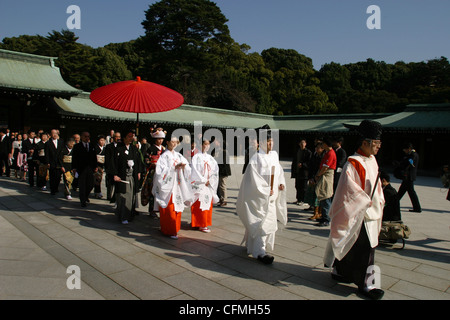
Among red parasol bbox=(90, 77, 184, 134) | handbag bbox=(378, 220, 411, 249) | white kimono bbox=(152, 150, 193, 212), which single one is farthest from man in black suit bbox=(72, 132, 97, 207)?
handbag bbox=(378, 220, 411, 249)

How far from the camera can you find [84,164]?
7.39 metres

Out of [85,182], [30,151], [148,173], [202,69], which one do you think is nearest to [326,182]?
[148,173]

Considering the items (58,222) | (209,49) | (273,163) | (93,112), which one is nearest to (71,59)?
(209,49)

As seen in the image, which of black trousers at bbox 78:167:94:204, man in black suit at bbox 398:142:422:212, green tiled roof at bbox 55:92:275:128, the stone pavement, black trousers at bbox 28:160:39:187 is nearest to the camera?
the stone pavement

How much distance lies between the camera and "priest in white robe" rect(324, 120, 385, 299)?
3400 mm

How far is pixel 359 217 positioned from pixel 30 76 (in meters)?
16.1

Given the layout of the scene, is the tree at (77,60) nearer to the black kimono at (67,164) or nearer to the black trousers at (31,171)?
the black trousers at (31,171)

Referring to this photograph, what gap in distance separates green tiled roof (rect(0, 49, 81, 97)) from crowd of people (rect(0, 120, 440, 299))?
5.30 m

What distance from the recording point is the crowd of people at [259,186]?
347 cm

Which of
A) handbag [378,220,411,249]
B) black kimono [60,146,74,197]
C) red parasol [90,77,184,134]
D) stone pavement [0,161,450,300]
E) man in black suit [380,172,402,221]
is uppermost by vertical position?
red parasol [90,77,184,134]

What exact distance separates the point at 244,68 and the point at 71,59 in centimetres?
1955

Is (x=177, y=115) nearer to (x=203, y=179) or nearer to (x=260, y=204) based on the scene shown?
(x=203, y=179)

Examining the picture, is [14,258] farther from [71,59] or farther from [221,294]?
[71,59]

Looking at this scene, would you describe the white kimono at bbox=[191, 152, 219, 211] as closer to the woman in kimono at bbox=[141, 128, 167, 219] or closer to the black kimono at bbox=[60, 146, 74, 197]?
the woman in kimono at bbox=[141, 128, 167, 219]
